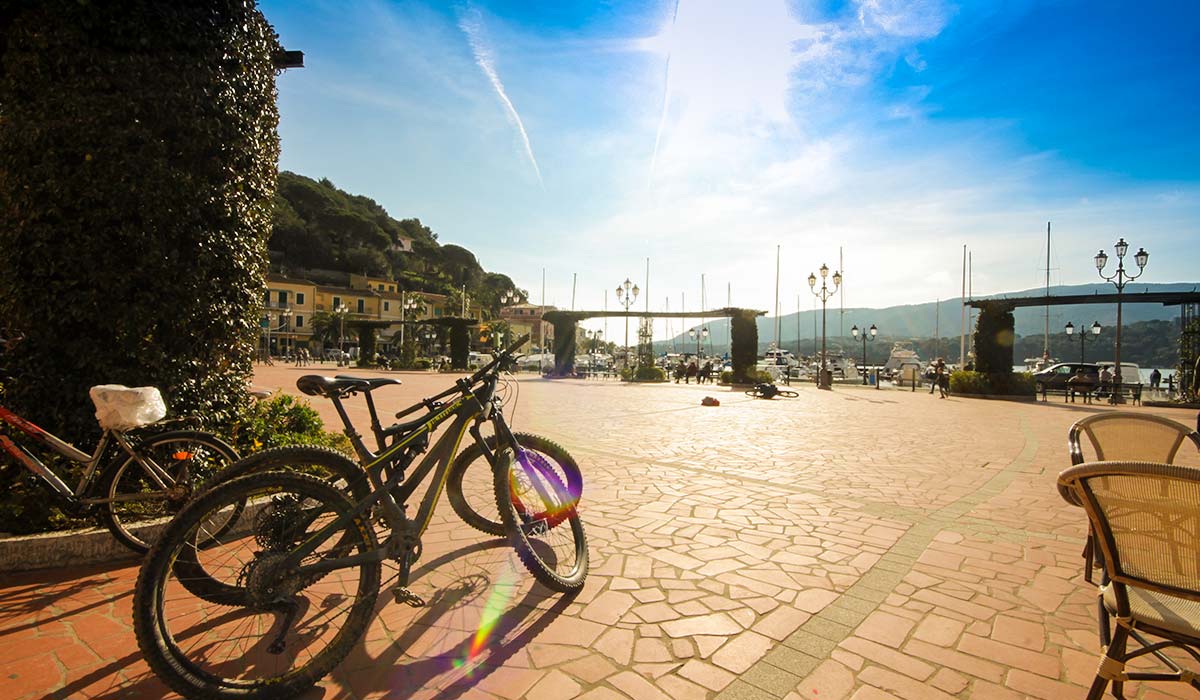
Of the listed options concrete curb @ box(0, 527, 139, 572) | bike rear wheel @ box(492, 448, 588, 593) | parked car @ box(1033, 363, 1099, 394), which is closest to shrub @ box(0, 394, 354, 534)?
concrete curb @ box(0, 527, 139, 572)

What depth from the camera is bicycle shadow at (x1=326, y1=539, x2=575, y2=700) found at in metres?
2.23

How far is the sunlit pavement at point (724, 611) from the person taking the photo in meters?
2.26

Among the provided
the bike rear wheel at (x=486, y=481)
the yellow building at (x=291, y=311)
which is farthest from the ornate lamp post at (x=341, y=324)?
the bike rear wheel at (x=486, y=481)

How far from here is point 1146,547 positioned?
1679 millimetres

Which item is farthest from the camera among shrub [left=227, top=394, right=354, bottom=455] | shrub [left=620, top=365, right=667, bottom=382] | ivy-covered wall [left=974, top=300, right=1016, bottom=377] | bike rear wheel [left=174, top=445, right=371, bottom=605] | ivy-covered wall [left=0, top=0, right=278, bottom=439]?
shrub [left=620, top=365, right=667, bottom=382]

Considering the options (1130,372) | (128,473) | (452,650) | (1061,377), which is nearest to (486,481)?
(452,650)

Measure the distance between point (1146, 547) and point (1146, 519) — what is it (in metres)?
0.12

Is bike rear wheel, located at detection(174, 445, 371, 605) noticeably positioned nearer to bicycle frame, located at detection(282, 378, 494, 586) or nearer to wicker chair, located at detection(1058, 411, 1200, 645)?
bicycle frame, located at detection(282, 378, 494, 586)

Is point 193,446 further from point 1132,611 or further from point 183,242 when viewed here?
point 1132,611

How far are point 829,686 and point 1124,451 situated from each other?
2026mm

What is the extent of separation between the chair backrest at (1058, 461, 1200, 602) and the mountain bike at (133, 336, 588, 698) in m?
2.28

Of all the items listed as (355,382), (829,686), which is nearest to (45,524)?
(355,382)

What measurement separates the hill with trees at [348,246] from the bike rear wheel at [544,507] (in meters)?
78.7

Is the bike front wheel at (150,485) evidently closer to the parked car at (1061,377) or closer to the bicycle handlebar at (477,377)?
the bicycle handlebar at (477,377)
